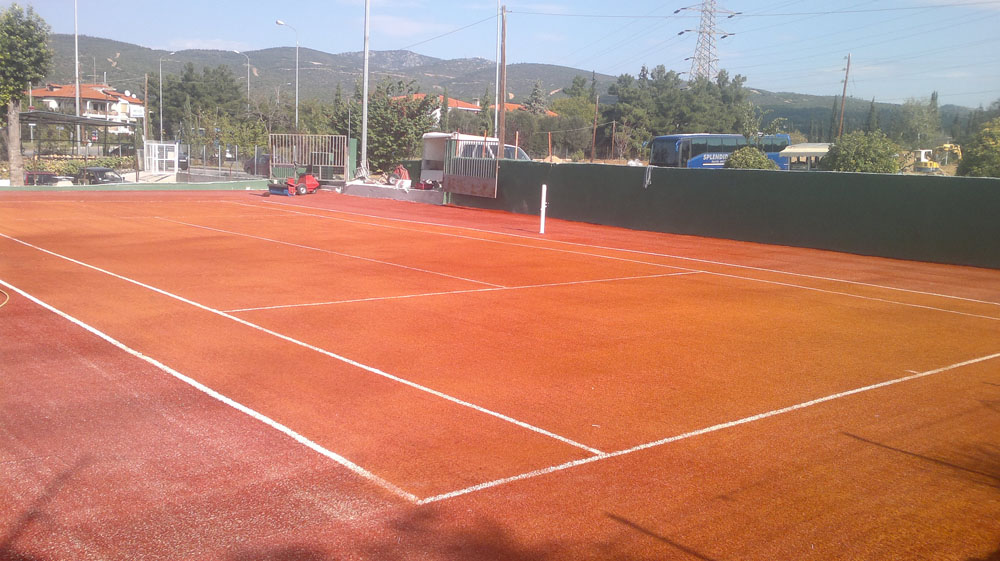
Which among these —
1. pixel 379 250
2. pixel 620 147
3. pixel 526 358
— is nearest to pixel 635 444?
pixel 526 358

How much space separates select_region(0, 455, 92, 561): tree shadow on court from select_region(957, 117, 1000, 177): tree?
32.9 meters

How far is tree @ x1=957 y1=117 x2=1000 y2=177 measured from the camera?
98.2ft

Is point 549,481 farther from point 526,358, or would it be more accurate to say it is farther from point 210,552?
point 526,358

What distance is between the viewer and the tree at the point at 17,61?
35062 mm

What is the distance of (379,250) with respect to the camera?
1850cm

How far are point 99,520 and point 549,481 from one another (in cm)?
300

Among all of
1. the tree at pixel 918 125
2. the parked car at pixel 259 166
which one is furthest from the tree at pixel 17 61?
the tree at pixel 918 125

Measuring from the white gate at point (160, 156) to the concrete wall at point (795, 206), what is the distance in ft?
90.7

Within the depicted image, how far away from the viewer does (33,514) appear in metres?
4.86

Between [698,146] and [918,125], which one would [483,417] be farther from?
[918,125]

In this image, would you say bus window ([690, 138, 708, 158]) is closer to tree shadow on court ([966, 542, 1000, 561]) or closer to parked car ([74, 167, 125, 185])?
parked car ([74, 167, 125, 185])

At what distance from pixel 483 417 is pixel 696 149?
38.7 metres

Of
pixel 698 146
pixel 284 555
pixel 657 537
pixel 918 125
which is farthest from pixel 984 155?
pixel 918 125

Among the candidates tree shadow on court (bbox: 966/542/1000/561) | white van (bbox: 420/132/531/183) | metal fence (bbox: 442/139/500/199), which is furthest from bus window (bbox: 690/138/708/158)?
tree shadow on court (bbox: 966/542/1000/561)
